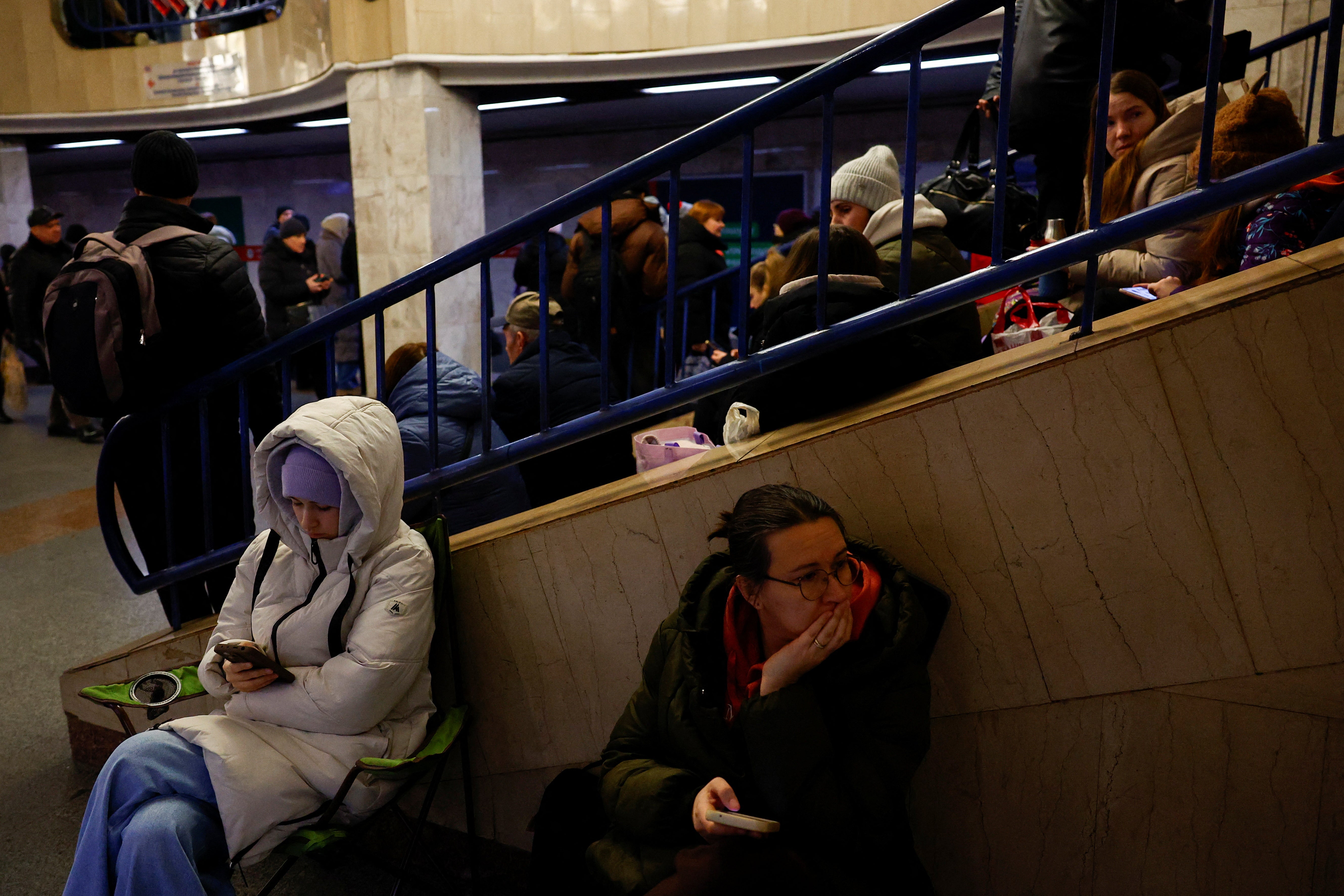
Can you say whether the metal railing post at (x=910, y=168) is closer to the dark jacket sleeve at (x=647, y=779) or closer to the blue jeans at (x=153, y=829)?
the dark jacket sleeve at (x=647, y=779)

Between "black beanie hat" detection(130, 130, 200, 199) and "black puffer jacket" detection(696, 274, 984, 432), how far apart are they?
208 centimetres

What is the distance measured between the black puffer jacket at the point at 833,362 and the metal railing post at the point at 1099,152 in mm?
352

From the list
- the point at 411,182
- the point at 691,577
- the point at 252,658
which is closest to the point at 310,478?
the point at 252,658

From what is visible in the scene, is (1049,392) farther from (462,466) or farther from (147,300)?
(147,300)

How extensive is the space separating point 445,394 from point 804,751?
182 cm

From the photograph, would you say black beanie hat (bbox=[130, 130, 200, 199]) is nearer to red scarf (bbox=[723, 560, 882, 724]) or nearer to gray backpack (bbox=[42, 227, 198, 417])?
gray backpack (bbox=[42, 227, 198, 417])

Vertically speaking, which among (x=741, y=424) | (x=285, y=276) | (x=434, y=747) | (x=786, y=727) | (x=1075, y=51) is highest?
(x=1075, y=51)

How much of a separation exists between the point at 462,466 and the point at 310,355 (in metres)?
7.55

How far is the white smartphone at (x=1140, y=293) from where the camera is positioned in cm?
242

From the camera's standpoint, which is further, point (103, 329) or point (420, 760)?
point (103, 329)

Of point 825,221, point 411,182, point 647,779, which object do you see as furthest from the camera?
point 411,182

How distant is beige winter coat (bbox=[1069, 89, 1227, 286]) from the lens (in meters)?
2.64

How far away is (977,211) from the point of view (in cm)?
405

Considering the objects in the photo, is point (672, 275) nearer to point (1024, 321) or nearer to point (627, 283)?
point (1024, 321)
